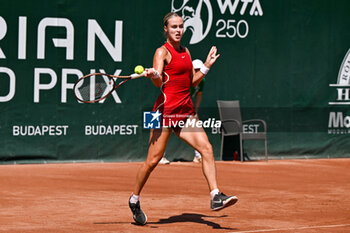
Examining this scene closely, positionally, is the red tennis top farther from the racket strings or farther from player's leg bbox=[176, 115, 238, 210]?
the racket strings

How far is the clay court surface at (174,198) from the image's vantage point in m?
5.88

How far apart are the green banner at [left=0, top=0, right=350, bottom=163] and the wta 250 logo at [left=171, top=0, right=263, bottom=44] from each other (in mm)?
17

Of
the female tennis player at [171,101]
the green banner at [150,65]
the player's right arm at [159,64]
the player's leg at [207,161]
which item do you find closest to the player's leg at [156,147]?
the female tennis player at [171,101]

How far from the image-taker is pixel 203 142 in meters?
5.67

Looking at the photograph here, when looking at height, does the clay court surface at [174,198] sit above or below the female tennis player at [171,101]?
below

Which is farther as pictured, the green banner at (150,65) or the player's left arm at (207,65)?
the green banner at (150,65)

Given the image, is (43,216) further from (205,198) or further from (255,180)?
(255,180)

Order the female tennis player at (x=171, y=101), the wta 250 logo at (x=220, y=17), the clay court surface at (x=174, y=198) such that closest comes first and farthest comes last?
the female tennis player at (x=171, y=101) → the clay court surface at (x=174, y=198) → the wta 250 logo at (x=220, y=17)

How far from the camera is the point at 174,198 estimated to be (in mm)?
7488

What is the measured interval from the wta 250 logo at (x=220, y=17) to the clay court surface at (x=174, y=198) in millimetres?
2204

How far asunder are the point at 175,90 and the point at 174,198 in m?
1.99

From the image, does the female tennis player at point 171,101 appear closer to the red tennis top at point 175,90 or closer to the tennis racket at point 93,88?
the red tennis top at point 175,90

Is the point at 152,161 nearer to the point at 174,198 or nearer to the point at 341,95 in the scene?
the point at 174,198

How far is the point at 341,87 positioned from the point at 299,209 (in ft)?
20.4
